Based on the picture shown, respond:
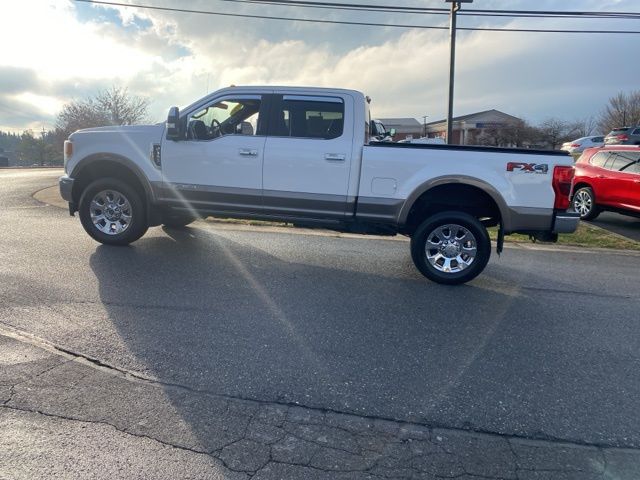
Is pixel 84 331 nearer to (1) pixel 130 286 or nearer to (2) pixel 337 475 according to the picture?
(1) pixel 130 286

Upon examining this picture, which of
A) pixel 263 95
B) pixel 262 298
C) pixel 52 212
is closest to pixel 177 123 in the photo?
pixel 263 95

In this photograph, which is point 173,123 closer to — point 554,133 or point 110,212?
point 110,212

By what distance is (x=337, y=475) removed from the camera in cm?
227

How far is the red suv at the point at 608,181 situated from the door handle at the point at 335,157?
589 cm

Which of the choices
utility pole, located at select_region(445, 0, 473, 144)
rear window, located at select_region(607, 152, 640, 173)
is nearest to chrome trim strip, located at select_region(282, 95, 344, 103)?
rear window, located at select_region(607, 152, 640, 173)

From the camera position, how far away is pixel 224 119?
5992 millimetres

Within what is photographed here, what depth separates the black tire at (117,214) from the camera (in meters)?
6.24

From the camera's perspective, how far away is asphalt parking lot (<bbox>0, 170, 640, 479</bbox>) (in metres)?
2.65

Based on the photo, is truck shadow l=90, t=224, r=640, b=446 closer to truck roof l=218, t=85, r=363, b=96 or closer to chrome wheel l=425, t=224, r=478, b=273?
chrome wheel l=425, t=224, r=478, b=273

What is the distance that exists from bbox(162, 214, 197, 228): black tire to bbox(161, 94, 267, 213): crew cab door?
0.72 metres

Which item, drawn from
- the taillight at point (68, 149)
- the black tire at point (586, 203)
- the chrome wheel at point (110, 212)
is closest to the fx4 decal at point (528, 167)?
the chrome wheel at point (110, 212)

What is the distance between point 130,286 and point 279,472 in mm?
3378

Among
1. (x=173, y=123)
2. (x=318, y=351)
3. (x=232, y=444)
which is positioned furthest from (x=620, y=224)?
(x=232, y=444)

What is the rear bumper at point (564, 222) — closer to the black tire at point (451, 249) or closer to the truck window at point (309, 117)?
the black tire at point (451, 249)
